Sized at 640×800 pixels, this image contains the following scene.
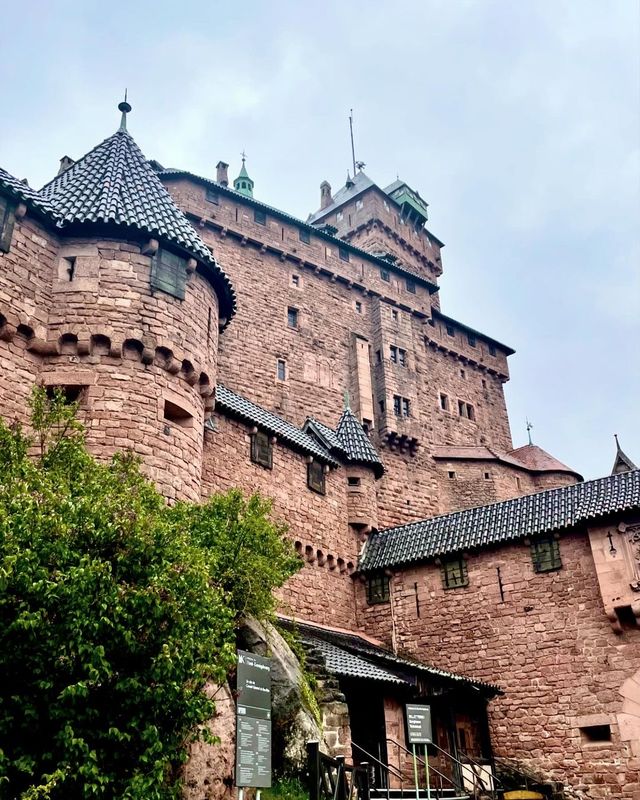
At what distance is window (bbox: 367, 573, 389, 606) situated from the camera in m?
23.5

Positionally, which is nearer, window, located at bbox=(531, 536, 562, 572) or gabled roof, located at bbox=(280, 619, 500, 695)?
gabled roof, located at bbox=(280, 619, 500, 695)

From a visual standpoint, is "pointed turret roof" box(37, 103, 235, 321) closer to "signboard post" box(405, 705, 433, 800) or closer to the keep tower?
the keep tower

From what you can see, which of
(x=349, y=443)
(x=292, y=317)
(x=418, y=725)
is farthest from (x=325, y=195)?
(x=418, y=725)

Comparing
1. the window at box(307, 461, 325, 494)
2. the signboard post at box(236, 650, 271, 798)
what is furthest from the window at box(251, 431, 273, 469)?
the signboard post at box(236, 650, 271, 798)

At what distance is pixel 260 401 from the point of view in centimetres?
2966

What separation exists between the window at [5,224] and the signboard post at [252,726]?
901 centimetres

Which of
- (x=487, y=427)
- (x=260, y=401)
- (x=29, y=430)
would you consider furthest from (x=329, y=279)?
(x=29, y=430)

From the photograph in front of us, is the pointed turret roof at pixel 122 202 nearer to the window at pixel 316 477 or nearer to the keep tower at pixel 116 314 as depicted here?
the keep tower at pixel 116 314

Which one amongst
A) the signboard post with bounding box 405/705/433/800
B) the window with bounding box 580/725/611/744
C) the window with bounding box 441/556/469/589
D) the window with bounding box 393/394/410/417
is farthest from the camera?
the window with bounding box 393/394/410/417

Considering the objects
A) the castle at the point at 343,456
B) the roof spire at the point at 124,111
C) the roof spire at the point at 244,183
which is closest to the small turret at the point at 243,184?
the roof spire at the point at 244,183

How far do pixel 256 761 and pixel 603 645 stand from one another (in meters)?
13.2

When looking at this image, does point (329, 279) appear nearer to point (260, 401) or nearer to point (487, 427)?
point (260, 401)

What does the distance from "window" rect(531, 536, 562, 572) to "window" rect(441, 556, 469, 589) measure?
7.25 ft

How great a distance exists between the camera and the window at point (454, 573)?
22.1 meters
